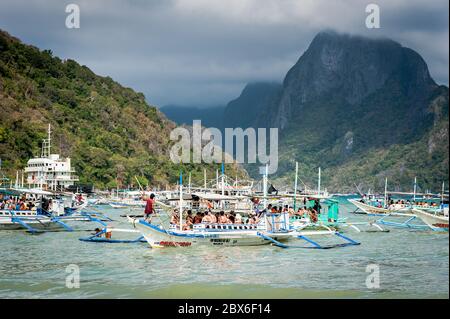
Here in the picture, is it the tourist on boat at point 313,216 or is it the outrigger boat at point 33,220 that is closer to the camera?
the outrigger boat at point 33,220

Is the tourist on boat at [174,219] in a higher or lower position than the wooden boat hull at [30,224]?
higher

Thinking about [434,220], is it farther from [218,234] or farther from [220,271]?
[220,271]

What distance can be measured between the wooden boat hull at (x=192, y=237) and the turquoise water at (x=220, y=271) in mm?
464

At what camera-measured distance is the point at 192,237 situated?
28766mm

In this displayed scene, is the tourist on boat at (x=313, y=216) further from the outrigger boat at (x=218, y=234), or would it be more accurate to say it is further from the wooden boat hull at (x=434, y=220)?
the outrigger boat at (x=218, y=234)

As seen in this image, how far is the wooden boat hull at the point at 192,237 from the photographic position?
2839cm

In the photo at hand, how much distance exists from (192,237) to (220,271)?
5.59m

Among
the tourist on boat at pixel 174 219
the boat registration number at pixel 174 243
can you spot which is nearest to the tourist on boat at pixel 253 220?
the tourist on boat at pixel 174 219

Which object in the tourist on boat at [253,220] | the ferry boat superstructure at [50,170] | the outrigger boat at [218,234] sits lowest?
the outrigger boat at [218,234]

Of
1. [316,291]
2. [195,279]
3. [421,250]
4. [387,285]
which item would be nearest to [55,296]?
[195,279]

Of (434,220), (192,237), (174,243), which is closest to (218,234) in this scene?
(192,237)

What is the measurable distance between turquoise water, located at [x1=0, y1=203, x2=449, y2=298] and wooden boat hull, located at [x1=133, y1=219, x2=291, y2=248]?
1.52 ft
